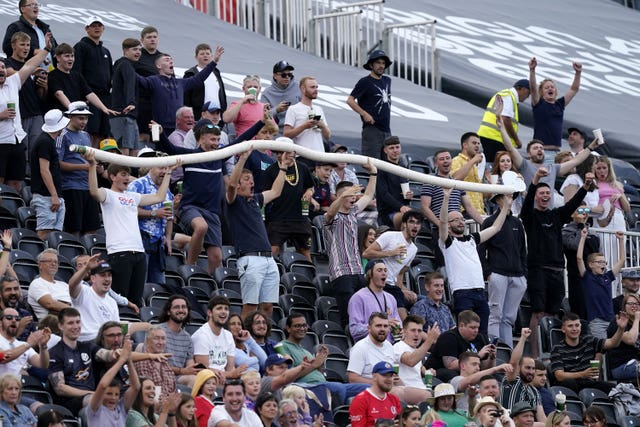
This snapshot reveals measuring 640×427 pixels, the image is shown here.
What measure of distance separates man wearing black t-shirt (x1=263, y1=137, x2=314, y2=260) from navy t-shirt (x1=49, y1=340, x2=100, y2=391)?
3.96 m

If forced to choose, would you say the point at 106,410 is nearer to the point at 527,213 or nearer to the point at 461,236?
the point at 461,236

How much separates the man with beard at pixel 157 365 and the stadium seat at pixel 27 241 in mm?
2230

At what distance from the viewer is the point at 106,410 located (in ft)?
39.7

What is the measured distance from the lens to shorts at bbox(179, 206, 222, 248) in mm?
15609

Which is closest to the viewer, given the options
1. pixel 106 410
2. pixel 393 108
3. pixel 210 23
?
pixel 106 410

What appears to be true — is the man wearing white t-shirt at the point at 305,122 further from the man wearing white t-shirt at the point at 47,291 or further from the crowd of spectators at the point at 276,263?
the man wearing white t-shirt at the point at 47,291

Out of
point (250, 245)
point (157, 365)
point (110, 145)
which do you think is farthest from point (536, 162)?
point (157, 365)

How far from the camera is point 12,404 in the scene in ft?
38.0

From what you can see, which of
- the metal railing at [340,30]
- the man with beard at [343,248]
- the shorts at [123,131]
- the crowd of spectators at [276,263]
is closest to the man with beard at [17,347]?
the crowd of spectators at [276,263]

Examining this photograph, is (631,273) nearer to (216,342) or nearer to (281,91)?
(281,91)

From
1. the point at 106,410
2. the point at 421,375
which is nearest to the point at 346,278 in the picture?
the point at 421,375

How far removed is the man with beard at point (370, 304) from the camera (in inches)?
591

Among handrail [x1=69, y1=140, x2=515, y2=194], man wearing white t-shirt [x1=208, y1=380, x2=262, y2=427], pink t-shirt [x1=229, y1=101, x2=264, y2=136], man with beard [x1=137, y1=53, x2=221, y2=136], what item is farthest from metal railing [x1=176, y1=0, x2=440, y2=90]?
man wearing white t-shirt [x1=208, y1=380, x2=262, y2=427]

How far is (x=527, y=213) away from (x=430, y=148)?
3642 mm
